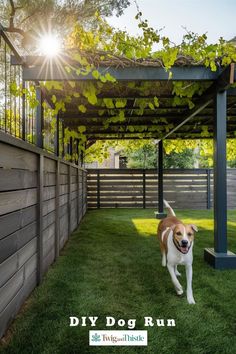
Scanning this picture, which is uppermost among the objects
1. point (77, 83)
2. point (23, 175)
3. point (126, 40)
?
point (126, 40)

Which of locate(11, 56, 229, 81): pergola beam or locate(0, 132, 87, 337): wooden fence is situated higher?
locate(11, 56, 229, 81): pergola beam

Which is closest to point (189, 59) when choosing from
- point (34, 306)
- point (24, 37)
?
point (34, 306)

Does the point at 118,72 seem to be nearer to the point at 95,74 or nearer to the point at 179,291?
the point at 95,74

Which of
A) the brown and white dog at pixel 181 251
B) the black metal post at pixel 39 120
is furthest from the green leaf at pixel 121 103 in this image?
the brown and white dog at pixel 181 251

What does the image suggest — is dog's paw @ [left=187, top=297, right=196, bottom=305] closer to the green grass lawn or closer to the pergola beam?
the green grass lawn

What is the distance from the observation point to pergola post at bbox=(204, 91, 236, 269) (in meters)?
3.40

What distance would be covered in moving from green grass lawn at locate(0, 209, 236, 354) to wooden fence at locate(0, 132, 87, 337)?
180 millimetres

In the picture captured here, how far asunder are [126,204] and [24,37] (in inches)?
250

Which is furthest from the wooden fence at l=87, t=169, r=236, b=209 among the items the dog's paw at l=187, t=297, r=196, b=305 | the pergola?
the dog's paw at l=187, t=297, r=196, b=305

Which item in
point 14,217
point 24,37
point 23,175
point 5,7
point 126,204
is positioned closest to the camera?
point 14,217

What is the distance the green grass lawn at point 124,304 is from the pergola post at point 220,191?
0.19 metres

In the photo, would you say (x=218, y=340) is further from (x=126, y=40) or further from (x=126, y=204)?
(x=126, y=204)

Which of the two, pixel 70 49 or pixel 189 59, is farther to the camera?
pixel 189 59

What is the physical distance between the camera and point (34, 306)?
93.7 inches
